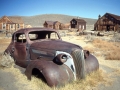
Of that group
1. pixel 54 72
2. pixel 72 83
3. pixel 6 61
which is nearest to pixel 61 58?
pixel 54 72

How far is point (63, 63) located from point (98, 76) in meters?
1.57

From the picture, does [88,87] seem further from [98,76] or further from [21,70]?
[21,70]

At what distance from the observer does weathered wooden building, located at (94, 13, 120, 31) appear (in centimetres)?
4181

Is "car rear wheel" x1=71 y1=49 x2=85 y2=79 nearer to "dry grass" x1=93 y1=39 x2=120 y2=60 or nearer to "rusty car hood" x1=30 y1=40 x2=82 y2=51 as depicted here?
"rusty car hood" x1=30 y1=40 x2=82 y2=51

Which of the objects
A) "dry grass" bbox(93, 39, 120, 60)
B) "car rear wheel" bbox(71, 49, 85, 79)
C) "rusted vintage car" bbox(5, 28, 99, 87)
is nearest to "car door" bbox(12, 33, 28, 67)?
"rusted vintage car" bbox(5, 28, 99, 87)

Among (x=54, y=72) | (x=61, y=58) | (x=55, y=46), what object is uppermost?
(x=55, y=46)

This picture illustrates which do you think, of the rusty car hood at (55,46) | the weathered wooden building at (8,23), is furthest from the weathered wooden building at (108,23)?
the rusty car hood at (55,46)

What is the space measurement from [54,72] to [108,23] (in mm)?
43673

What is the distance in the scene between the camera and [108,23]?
144 feet

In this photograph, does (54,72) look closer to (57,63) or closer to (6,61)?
(57,63)

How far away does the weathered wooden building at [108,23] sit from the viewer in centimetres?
4181

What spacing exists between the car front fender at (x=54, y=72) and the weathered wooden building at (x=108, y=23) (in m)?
41.3

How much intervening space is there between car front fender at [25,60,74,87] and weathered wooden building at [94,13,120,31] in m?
41.3

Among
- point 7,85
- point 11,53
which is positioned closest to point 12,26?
point 11,53
